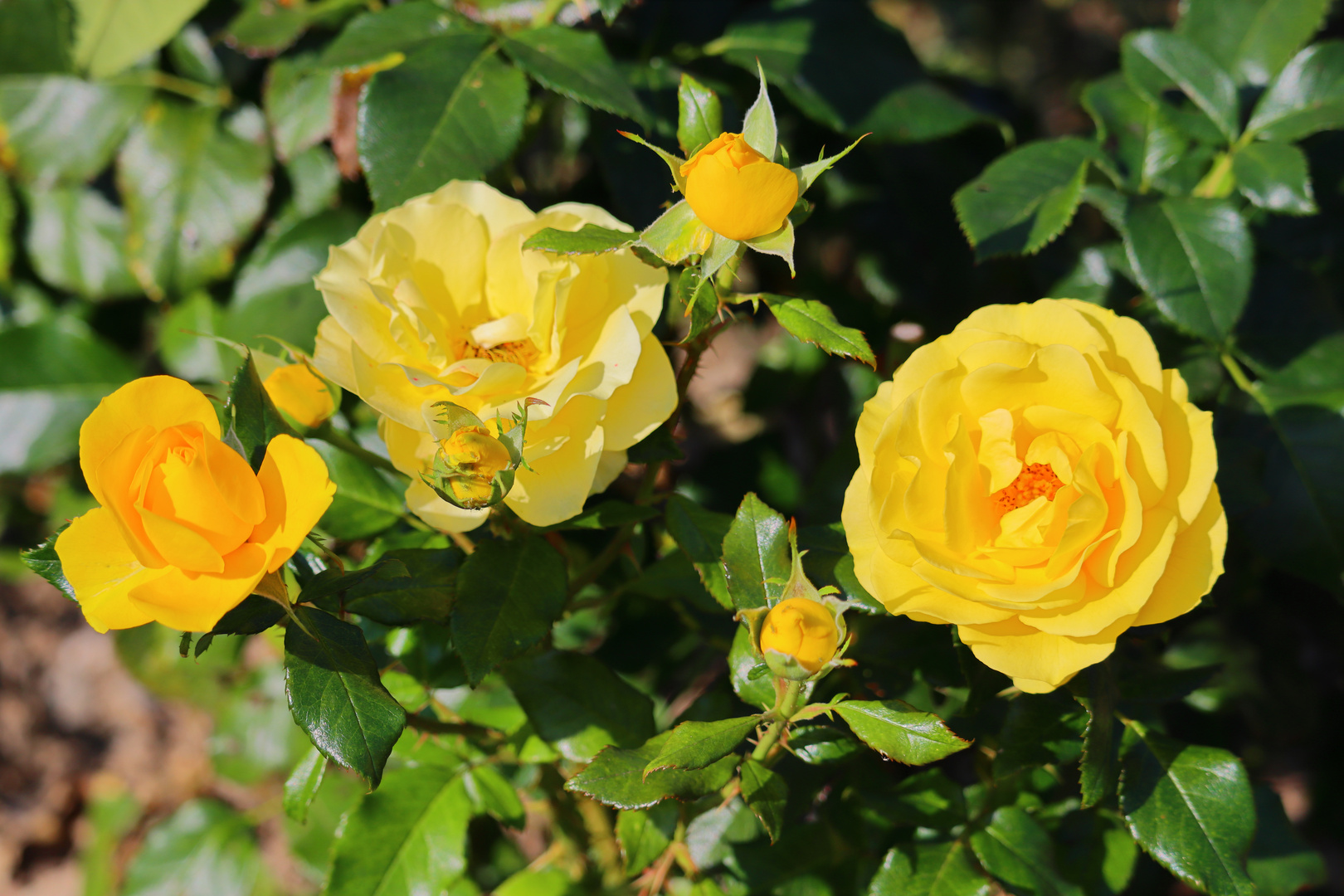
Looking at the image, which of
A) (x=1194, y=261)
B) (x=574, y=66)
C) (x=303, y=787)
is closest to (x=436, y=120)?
(x=574, y=66)

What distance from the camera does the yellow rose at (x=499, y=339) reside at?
79 centimetres

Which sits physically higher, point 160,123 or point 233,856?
point 160,123

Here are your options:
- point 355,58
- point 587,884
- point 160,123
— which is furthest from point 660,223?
point 160,123

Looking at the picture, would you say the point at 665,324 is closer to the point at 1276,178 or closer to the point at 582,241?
the point at 582,241

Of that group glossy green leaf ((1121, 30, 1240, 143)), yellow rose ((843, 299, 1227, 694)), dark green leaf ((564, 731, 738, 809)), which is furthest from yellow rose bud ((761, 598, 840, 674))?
glossy green leaf ((1121, 30, 1240, 143))

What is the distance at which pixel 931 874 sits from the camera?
983 mm

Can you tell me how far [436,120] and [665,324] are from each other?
1.42 ft

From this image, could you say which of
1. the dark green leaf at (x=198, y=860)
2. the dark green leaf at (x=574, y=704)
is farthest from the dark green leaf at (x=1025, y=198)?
the dark green leaf at (x=198, y=860)

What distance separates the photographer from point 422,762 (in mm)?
1137

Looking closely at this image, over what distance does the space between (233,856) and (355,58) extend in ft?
4.36

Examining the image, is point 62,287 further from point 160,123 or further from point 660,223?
point 660,223

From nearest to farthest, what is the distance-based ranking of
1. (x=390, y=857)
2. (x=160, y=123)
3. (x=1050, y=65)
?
(x=390, y=857) → (x=160, y=123) → (x=1050, y=65)

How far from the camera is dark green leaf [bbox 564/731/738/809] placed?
780 millimetres

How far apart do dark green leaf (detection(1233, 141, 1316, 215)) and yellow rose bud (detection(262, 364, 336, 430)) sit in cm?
107
